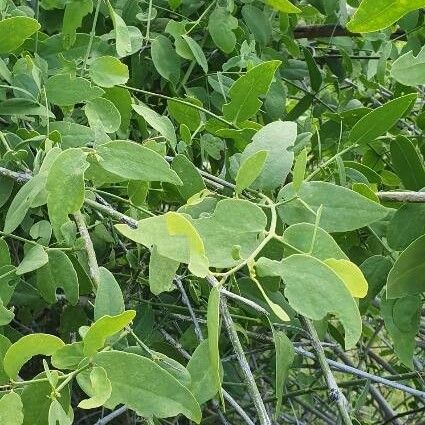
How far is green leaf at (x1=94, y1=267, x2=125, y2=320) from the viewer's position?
408 millimetres

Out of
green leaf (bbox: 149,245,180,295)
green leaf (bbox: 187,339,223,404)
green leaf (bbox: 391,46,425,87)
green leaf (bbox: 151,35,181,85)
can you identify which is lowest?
green leaf (bbox: 151,35,181,85)

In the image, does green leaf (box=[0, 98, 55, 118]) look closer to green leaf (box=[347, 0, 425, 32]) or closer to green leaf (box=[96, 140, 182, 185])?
green leaf (box=[96, 140, 182, 185])

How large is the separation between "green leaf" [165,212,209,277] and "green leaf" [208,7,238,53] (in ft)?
1.51

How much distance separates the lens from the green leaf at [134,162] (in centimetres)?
43

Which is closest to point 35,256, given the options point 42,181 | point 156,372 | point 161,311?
point 42,181

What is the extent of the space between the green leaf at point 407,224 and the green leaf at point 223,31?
30cm

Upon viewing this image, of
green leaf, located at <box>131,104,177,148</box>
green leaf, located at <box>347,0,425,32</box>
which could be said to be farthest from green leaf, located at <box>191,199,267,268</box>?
green leaf, located at <box>131,104,177,148</box>

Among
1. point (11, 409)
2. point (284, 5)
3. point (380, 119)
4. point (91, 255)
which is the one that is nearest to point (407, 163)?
point (380, 119)

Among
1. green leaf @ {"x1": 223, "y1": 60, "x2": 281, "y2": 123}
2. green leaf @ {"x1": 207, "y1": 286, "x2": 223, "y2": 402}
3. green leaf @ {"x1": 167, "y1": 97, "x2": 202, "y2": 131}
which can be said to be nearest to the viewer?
green leaf @ {"x1": 207, "y1": 286, "x2": 223, "y2": 402}

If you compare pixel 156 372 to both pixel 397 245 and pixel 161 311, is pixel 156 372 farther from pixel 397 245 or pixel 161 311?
pixel 161 311

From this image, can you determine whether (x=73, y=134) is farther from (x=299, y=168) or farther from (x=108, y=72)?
(x=299, y=168)

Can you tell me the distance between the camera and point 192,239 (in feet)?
1.11

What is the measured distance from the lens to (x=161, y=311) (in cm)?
81

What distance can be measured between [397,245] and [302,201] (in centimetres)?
15
